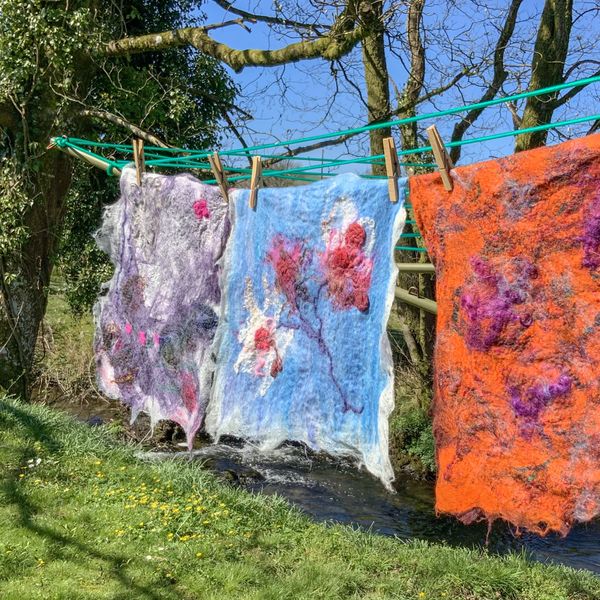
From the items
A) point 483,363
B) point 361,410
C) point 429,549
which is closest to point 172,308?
point 361,410

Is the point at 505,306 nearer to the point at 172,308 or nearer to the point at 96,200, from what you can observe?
the point at 172,308

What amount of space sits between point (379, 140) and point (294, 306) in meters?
4.70

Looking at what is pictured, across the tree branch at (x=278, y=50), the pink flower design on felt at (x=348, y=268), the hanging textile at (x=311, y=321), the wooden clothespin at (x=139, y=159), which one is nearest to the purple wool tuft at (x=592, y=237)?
the hanging textile at (x=311, y=321)

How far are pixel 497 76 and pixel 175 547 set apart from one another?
506cm

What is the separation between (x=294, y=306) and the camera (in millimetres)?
2342

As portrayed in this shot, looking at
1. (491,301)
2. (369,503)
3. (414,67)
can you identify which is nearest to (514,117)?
(414,67)

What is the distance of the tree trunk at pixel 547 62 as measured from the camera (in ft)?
19.8

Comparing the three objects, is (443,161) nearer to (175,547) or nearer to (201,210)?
(201,210)

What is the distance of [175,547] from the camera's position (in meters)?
3.45

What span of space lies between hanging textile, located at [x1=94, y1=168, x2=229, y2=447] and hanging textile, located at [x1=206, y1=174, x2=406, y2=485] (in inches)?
4.8

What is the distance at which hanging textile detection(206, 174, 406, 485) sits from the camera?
209 centimetres

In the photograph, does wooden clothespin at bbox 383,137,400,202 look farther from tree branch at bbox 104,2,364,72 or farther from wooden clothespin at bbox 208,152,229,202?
tree branch at bbox 104,2,364,72

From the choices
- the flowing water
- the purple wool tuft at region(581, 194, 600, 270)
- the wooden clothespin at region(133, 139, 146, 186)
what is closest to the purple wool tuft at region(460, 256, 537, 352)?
the purple wool tuft at region(581, 194, 600, 270)

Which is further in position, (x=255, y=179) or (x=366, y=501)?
(x=366, y=501)
